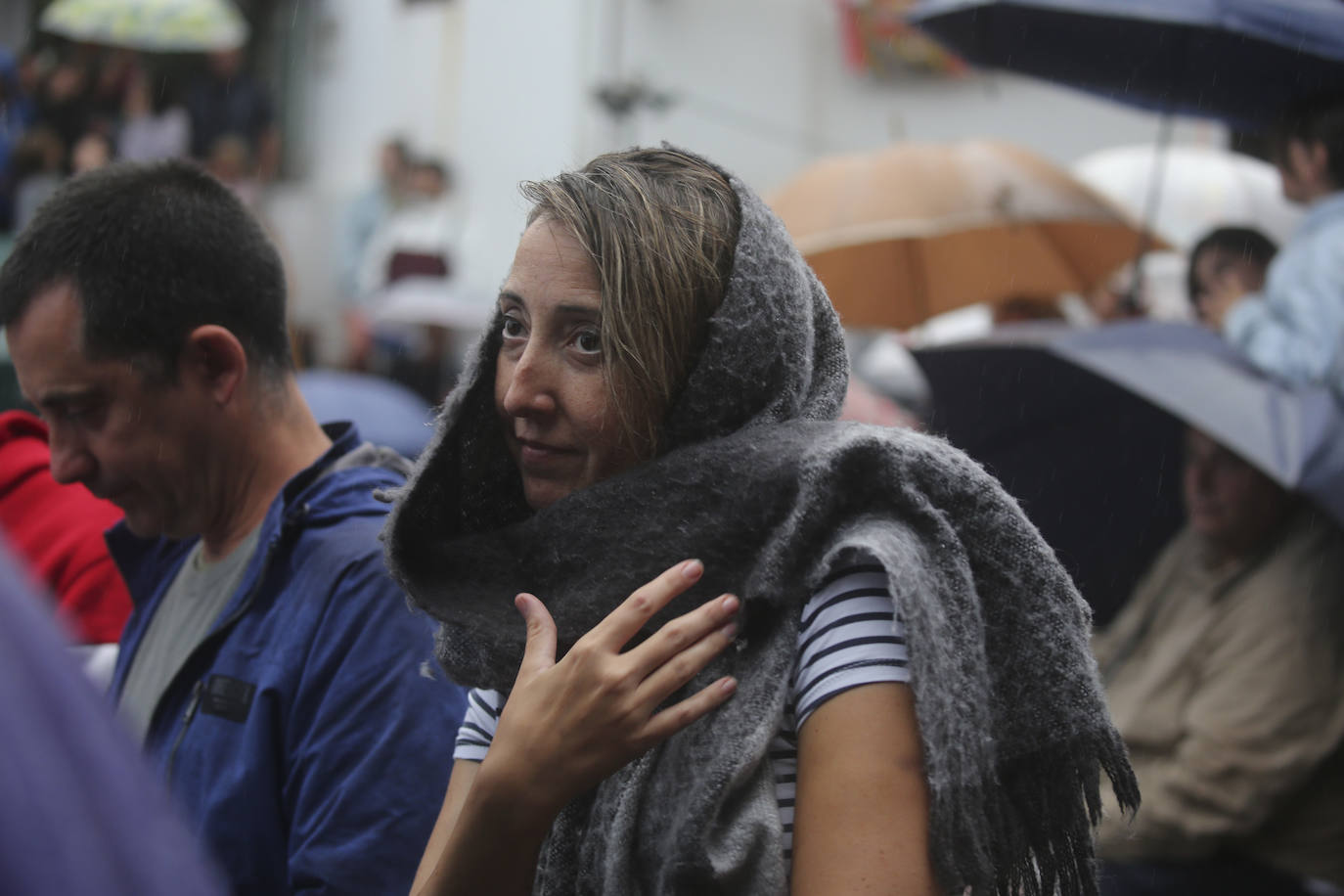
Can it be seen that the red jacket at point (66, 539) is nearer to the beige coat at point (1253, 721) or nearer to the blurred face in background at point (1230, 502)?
the beige coat at point (1253, 721)

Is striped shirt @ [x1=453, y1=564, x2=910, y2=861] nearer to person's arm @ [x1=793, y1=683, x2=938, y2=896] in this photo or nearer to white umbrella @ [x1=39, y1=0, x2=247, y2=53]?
person's arm @ [x1=793, y1=683, x2=938, y2=896]

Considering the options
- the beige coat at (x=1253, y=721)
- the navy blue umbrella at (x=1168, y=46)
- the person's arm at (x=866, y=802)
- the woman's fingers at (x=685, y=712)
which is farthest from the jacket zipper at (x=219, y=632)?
the navy blue umbrella at (x=1168, y=46)

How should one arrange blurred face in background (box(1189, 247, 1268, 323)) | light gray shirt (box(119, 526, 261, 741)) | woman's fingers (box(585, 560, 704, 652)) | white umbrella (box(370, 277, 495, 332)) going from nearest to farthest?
woman's fingers (box(585, 560, 704, 652)), light gray shirt (box(119, 526, 261, 741)), blurred face in background (box(1189, 247, 1268, 323)), white umbrella (box(370, 277, 495, 332))

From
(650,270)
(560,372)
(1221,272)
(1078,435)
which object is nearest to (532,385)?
(560,372)

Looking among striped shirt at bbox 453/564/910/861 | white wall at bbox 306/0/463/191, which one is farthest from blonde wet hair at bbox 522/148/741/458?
white wall at bbox 306/0/463/191

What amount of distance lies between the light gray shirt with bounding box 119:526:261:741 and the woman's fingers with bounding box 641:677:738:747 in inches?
40.7

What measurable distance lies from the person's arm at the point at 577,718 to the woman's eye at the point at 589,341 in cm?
34

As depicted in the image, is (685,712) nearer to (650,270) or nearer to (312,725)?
(650,270)

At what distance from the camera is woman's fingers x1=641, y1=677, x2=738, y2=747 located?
1547 mm

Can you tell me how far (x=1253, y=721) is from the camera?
3.60 meters

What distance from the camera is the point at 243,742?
213 centimetres

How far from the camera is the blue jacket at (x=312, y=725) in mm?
2055

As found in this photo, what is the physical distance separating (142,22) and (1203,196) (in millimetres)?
6963

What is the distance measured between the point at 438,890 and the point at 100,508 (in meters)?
1.77
